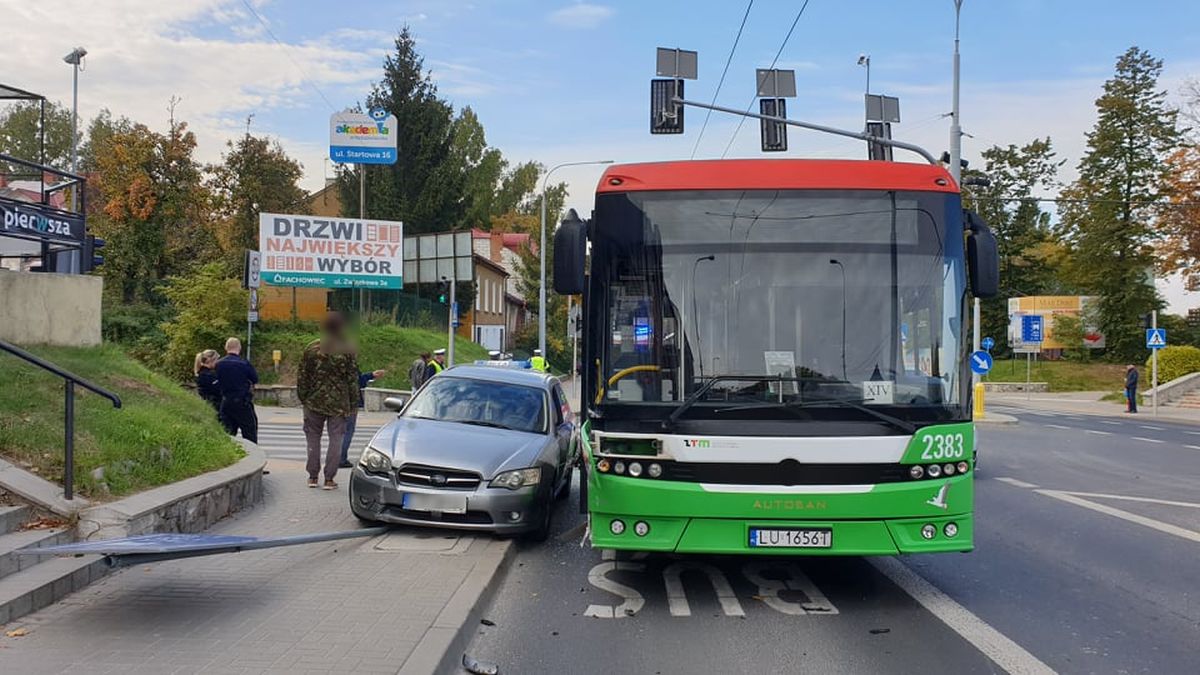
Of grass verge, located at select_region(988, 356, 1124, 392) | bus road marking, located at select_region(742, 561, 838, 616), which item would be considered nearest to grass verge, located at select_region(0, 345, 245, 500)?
bus road marking, located at select_region(742, 561, 838, 616)

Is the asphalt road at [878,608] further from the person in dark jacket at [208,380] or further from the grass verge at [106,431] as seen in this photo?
the person in dark jacket at [208,380]

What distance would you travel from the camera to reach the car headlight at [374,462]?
8.29 m

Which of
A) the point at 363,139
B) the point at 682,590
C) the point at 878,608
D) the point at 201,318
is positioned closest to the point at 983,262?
the point at 878,608

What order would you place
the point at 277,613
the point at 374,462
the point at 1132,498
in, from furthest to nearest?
the point at 1132,498, the point at 374,462, the point at 277,613

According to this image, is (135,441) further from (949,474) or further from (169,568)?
(949,474)

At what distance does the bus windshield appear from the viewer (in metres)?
6.45

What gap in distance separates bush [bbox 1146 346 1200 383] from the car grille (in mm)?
45121

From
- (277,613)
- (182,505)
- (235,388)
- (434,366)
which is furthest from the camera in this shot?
(434,366)

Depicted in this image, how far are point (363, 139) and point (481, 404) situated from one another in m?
27.8

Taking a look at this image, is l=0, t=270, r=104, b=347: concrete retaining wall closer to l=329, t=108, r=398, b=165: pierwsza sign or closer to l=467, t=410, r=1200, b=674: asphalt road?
l=467, t=410, r=1200, b=674: asphalt road

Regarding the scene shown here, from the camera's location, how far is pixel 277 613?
572 centimetres

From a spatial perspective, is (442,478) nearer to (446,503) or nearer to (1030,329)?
(446,503)

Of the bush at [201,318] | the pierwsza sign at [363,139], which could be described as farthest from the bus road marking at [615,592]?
the pierwsza sign at [363,139]

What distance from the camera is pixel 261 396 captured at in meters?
27.0
